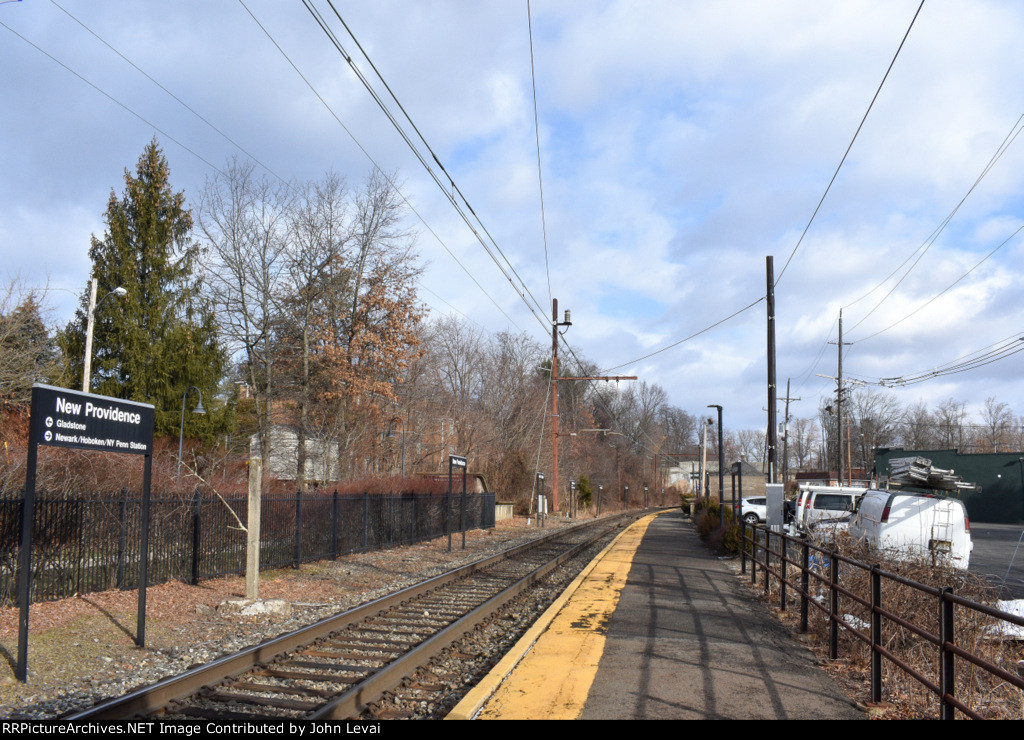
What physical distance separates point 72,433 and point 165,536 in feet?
18.0

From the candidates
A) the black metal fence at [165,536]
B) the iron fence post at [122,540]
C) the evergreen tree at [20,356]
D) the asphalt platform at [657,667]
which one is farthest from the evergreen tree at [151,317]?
the asphalt platform at [657,667]

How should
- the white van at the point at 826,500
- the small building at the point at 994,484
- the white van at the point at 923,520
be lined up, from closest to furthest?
the white van at the point at 923,520
the white van at the point at 826,500
the small building at the point at 994,484

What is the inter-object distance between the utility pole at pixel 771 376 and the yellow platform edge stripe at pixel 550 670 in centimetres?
1107

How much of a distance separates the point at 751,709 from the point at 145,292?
34.0 metres

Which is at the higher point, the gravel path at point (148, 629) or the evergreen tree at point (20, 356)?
the evergreen tree at point (20, 356)

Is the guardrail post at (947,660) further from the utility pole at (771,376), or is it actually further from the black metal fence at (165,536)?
the utility pole at (771,376)

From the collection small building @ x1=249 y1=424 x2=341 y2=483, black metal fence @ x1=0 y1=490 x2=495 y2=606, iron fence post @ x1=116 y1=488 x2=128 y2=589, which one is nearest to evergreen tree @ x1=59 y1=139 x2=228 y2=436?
small building @ x1=249 y1=424 x2=341 y2=483

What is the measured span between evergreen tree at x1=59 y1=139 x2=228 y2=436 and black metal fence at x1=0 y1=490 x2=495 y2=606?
16470 millimetres

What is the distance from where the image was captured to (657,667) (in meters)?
7.01

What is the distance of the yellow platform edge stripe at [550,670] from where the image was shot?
570 centimetres

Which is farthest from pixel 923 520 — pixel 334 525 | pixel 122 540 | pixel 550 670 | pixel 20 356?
pixel 20 356

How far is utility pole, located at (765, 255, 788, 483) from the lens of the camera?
21.2 m

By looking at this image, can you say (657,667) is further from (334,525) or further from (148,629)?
(334,525)

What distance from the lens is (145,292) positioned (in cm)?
3372
